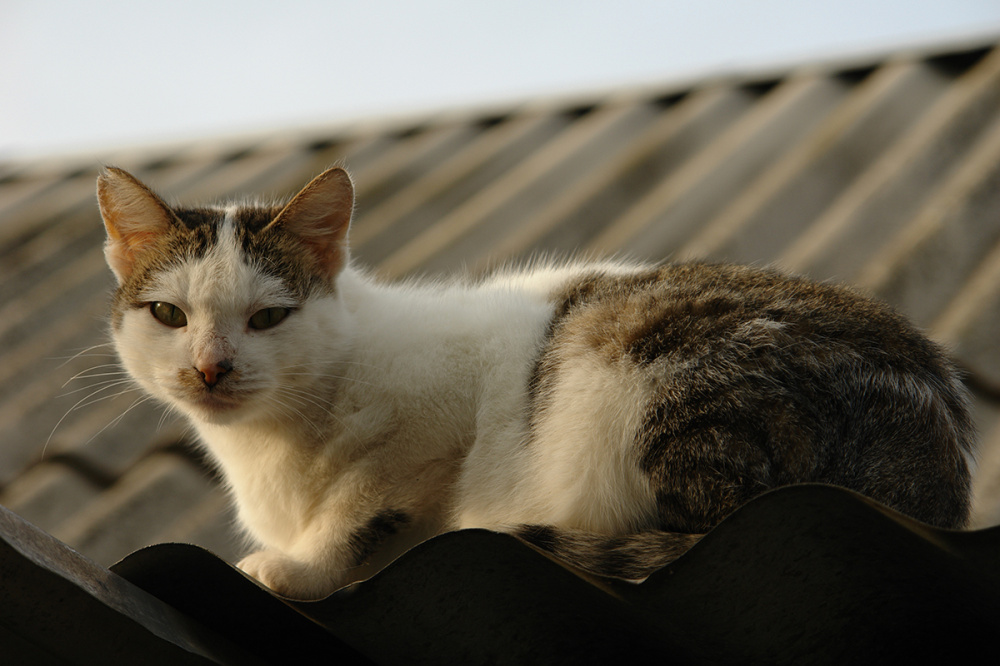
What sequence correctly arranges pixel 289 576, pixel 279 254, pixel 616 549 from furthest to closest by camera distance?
pixel 279 254
pixel 289 576
pixel 616 549

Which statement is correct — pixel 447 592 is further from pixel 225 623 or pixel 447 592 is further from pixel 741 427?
pixel 741 427

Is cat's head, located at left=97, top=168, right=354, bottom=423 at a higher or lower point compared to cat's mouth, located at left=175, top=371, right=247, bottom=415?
higher

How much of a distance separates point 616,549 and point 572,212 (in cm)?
253

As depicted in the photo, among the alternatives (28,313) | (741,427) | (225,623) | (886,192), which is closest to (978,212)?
(886,192)

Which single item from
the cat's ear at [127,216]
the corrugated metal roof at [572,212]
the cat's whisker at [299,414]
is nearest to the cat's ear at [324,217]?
the cat's ear at [127,216]

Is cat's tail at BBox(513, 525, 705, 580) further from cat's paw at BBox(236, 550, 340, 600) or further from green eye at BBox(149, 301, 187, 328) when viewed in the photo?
green eye at BBox(149, 301, 187, 328)

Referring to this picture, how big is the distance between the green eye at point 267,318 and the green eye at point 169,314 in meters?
0.18

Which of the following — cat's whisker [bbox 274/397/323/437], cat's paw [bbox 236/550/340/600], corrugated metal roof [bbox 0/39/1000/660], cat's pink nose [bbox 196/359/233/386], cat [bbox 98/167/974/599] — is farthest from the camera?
corrugated metal roof [bbox 0/39/1000/660]

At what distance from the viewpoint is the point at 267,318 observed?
2.12 metres

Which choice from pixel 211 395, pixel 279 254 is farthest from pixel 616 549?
pixel 279 254

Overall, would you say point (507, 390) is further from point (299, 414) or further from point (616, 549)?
point (616, 549)

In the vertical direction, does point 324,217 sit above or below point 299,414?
above

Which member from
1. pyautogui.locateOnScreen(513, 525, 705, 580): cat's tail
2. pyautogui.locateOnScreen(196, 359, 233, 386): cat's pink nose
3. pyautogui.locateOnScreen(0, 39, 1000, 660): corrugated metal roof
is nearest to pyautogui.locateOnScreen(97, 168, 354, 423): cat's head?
pyautogui.locateOnScreen(196, 359, 233, 386): cat's pink nose

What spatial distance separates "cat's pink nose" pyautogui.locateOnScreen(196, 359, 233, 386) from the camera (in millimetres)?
1911
